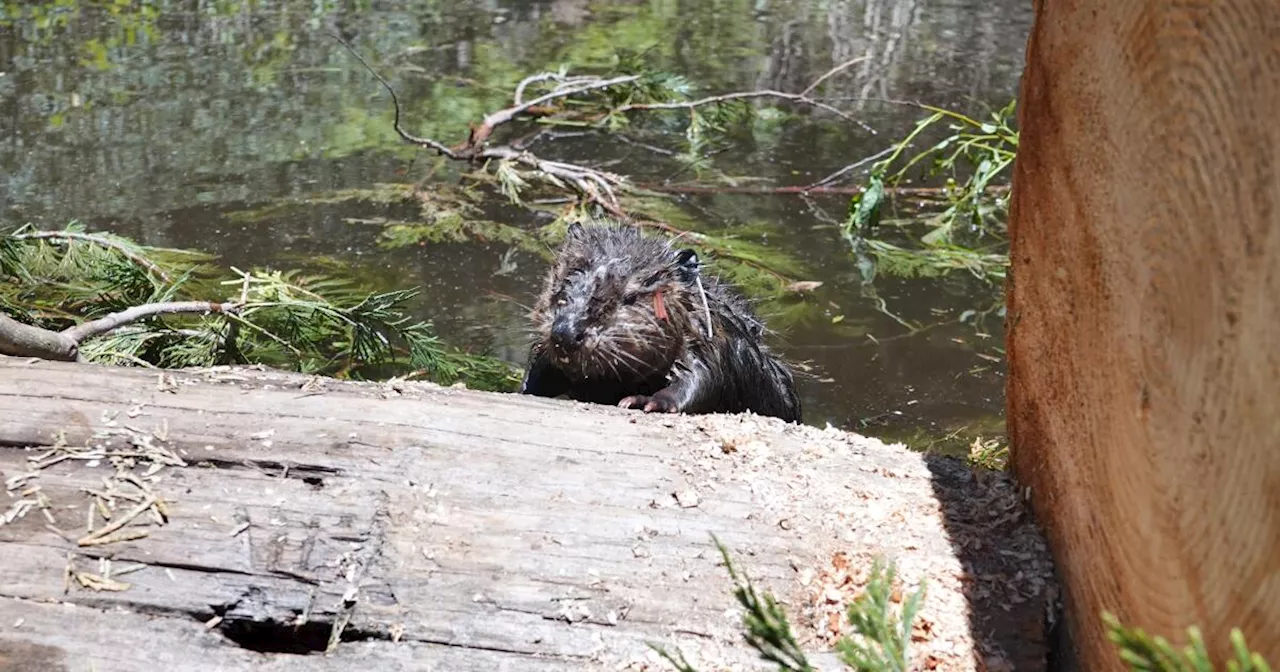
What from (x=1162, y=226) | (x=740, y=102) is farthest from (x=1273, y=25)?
(x=740, y=102)

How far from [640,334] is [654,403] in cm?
35

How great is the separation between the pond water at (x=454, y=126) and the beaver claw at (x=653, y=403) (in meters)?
1.49

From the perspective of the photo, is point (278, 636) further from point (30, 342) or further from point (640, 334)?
A: point (640, 334)

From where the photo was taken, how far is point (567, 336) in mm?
4074

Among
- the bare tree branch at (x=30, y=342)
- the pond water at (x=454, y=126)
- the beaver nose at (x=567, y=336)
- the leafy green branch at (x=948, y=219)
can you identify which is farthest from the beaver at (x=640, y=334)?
the leafy green branch at (x=948, y=219)

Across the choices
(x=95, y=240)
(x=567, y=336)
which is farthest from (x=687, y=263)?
(x=95, y=240)

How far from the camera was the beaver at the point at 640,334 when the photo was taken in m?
4.15

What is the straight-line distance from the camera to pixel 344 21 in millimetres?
10742

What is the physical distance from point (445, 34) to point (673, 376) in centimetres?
708

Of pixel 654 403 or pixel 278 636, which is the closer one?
pixel 278 636

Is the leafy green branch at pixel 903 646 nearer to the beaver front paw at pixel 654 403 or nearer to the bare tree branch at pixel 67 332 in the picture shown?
the beaver front paw at pixel 654 403

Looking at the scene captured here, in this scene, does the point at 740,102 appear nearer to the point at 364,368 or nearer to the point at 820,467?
the point at 364,368

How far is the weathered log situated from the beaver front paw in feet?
2.75

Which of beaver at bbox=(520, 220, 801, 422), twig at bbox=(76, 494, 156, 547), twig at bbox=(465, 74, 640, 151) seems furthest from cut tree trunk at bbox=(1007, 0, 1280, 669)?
twig at bbox=(465, 74, 640, 151)
